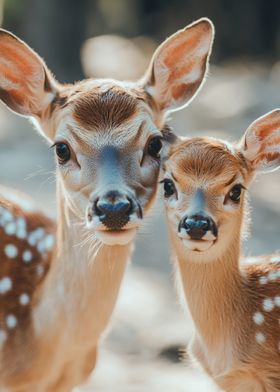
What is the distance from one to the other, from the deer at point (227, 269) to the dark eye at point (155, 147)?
0.07m

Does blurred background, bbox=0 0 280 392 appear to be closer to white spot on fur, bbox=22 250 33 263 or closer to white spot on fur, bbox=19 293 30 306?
white spot on fur, bbox=22 250 33 263

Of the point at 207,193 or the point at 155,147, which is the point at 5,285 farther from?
the point at 207,193

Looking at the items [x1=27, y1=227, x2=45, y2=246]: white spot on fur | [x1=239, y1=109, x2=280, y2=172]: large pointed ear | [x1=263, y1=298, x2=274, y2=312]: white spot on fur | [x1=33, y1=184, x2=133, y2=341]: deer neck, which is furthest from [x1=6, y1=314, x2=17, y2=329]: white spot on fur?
[x1=239, y1=109, x2=280, y2=172]: large pointed ear

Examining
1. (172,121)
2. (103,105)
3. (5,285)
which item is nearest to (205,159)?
(103,105)

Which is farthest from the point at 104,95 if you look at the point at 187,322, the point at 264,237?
the point at 264,237

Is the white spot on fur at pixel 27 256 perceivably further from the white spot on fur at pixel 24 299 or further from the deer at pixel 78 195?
the white spot on fur at pixel 24 299

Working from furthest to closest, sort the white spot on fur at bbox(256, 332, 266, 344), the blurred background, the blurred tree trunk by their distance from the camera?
the blurred tree trunk, the blurred background, the white spot on fur at bbox(256, 332, 266, 344)

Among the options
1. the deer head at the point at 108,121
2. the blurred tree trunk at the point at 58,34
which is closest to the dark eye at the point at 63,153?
the deer head at the point at 108,121

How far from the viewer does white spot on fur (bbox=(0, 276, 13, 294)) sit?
514 centimetres

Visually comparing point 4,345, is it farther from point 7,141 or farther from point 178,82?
point 7,141

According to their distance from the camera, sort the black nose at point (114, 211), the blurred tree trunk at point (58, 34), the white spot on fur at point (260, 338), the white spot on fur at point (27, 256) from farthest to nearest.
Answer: the blurred tree trunk at point (58, 34), the white spot on fur at point (27, 256), the white spot on fur at point (260, 338), the black nose at point (114, 211)

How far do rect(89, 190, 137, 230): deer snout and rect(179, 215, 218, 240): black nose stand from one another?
0.23 m

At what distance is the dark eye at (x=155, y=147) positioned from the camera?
4.72m

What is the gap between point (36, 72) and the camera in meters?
4.99
